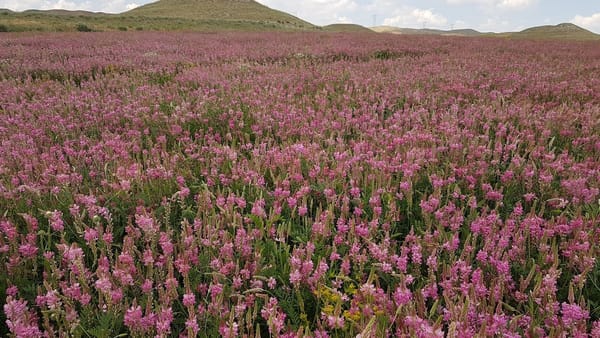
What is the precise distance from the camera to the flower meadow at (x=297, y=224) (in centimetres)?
177

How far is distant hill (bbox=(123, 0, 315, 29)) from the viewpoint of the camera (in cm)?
8375

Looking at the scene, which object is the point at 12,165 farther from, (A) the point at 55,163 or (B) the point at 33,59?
(B) the point at 33,59

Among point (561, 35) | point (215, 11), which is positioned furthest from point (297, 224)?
point (215, 11)

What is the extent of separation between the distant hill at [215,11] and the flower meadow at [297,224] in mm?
79956

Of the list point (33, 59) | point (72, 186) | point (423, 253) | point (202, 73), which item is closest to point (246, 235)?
point (423, 253)

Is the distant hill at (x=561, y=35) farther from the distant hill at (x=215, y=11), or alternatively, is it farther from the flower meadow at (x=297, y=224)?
the flower meadow at (x=297, y=224)

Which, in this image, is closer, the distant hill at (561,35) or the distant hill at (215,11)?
the distant hill at (561,35)

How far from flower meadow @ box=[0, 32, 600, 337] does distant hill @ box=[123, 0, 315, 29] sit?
7996cm

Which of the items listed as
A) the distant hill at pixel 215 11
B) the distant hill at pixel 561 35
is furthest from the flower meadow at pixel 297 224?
the distant hill at pixel 215 11

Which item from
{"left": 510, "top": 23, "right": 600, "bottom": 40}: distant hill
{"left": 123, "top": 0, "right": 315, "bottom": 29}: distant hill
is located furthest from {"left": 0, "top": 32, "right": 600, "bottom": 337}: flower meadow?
{"left": 123, "top": 0, "right": 315, "bottom": 29}: distant hill

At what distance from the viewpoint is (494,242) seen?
2232mm

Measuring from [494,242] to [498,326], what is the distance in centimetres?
72

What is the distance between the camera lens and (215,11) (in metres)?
92.5

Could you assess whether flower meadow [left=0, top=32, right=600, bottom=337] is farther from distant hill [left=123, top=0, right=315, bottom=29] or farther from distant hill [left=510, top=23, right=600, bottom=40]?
distant hill [left=123, top=0, right=315, bottom=29]
